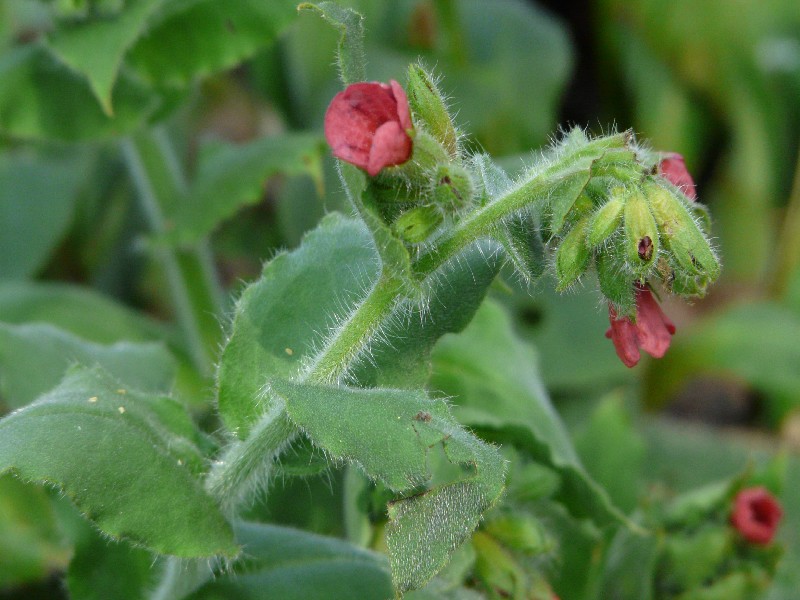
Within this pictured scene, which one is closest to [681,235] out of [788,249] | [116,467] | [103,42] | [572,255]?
[572,255]

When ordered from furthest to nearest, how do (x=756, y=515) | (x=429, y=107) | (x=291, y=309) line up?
(x=756, y=515)
(x=291, y=309)
(x=429, y=107)

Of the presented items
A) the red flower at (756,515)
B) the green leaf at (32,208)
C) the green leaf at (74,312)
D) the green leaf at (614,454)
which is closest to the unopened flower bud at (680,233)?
the red flower at (756,515)

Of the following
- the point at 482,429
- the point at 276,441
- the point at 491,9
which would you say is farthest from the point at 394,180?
the point at 491,9

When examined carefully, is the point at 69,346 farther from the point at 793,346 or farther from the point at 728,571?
the point at 793,346

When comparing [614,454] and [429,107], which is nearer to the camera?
[429,107]

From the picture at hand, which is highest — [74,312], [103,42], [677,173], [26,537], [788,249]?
[103,42]

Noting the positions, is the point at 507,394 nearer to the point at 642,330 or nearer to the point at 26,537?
the point at 642,330
